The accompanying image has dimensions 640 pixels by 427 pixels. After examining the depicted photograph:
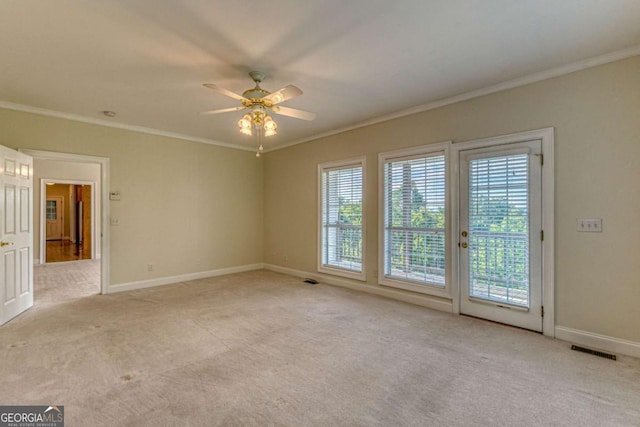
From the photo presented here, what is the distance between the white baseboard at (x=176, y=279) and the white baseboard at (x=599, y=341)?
17.2 ft

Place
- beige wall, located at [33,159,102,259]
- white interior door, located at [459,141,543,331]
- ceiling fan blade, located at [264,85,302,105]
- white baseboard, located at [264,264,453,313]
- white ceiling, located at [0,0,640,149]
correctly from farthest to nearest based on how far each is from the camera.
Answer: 1. beige wall, located at [33,159,102,259]
2. white baseboard, located at [264,264,453,313]
3. white interior door, located at [459,141,543,331]
4. ceiling fan blade, located at [264,85,302,105]
5. white ceiling, located at [0,0,640,149]

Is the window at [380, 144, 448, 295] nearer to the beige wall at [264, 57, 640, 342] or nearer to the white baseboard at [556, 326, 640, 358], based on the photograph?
the beige wall at [264, 57, 640, 342]

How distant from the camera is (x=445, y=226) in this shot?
12.5ft

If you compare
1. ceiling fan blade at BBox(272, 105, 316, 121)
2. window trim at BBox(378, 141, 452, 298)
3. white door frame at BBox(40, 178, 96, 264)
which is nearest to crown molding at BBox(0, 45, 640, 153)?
window trim at BBox(378, 141, 452, 298)

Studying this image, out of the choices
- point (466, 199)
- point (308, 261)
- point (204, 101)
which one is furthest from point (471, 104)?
point (308, 261)

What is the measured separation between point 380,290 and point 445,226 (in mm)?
1413

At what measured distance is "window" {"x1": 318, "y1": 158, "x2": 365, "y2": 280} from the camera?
4.91 metres

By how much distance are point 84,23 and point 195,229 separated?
3.89m

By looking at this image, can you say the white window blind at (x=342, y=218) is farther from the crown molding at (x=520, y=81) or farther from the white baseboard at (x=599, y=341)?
the white baseboard at (x=599, y=341)

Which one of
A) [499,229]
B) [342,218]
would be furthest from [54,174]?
[499,229]

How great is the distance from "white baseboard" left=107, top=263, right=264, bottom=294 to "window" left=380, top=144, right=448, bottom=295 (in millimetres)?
3147

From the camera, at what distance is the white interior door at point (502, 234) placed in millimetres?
3143

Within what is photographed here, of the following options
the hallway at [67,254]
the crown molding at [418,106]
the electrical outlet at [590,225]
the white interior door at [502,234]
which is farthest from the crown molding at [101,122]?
the electrical outlet at [590,225]

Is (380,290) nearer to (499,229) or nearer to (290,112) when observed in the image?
(499,229)
